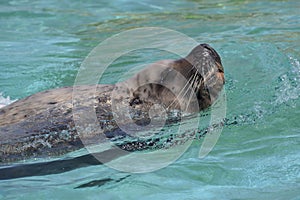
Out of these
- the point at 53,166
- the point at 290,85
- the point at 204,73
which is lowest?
the point at 53,166

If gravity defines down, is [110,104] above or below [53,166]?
above

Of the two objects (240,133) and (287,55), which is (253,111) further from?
(287,55)

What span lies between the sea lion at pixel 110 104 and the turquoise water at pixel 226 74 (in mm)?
370

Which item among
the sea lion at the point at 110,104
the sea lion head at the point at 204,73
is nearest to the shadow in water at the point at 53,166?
the sea lion at the point at 110,104

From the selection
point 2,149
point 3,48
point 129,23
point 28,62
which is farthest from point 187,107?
point 129,23

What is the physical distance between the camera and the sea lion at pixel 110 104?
4598 millimetres

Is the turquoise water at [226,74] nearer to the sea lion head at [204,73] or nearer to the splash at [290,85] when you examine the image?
the splash at [290,85]

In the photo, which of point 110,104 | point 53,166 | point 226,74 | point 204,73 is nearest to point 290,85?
point 226,74

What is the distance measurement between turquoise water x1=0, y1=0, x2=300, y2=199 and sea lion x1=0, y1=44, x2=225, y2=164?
1.21 ft

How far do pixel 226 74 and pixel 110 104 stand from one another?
6.86ft

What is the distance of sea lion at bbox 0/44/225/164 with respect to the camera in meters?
4.60

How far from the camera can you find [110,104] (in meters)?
4.94

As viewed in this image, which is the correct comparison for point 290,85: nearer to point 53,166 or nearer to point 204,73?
point 204,73

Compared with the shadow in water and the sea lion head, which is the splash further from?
the shadow in water
